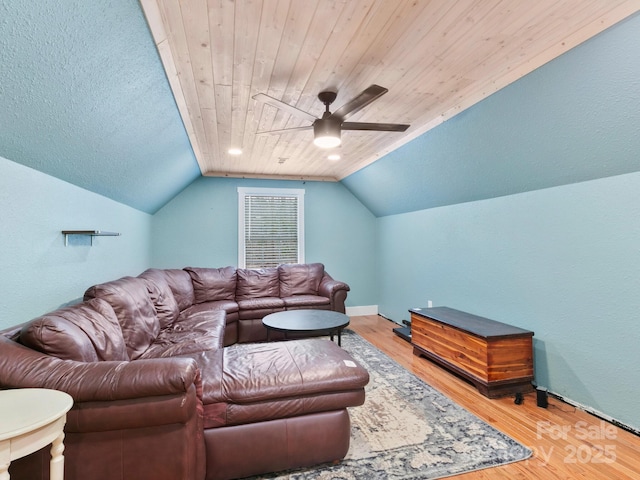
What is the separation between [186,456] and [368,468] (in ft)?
3.41

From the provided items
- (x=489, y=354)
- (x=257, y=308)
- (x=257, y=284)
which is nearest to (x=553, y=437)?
(x=489, y=354)

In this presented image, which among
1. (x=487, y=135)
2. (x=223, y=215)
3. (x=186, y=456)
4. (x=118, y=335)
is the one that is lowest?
(x=186, y=456)

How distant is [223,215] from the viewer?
17.3 ft

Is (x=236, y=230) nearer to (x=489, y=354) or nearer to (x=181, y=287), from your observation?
(x=181, y=287)

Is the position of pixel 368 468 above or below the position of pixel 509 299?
below

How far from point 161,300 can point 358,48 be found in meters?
2.98

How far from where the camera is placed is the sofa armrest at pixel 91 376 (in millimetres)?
1321

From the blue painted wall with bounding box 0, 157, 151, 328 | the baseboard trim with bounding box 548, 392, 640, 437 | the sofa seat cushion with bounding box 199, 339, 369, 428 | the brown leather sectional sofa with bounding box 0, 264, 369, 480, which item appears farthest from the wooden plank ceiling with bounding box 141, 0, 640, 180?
the baseboard trim with bounding box 548, 392, 640, 437

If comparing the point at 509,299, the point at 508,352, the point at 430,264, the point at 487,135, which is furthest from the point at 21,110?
the point at 430,264

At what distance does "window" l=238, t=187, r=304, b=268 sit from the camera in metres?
5.37

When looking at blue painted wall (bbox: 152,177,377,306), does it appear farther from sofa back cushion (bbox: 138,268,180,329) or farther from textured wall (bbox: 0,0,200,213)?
textured wall (bbox: 0,0,200,213)

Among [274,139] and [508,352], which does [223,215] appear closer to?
[274,139]

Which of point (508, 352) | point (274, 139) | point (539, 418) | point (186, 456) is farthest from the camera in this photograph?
point (274, 139)

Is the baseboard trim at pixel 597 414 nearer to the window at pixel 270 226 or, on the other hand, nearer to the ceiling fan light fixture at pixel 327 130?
the ceiling fan light fixture at pixel 327 130
